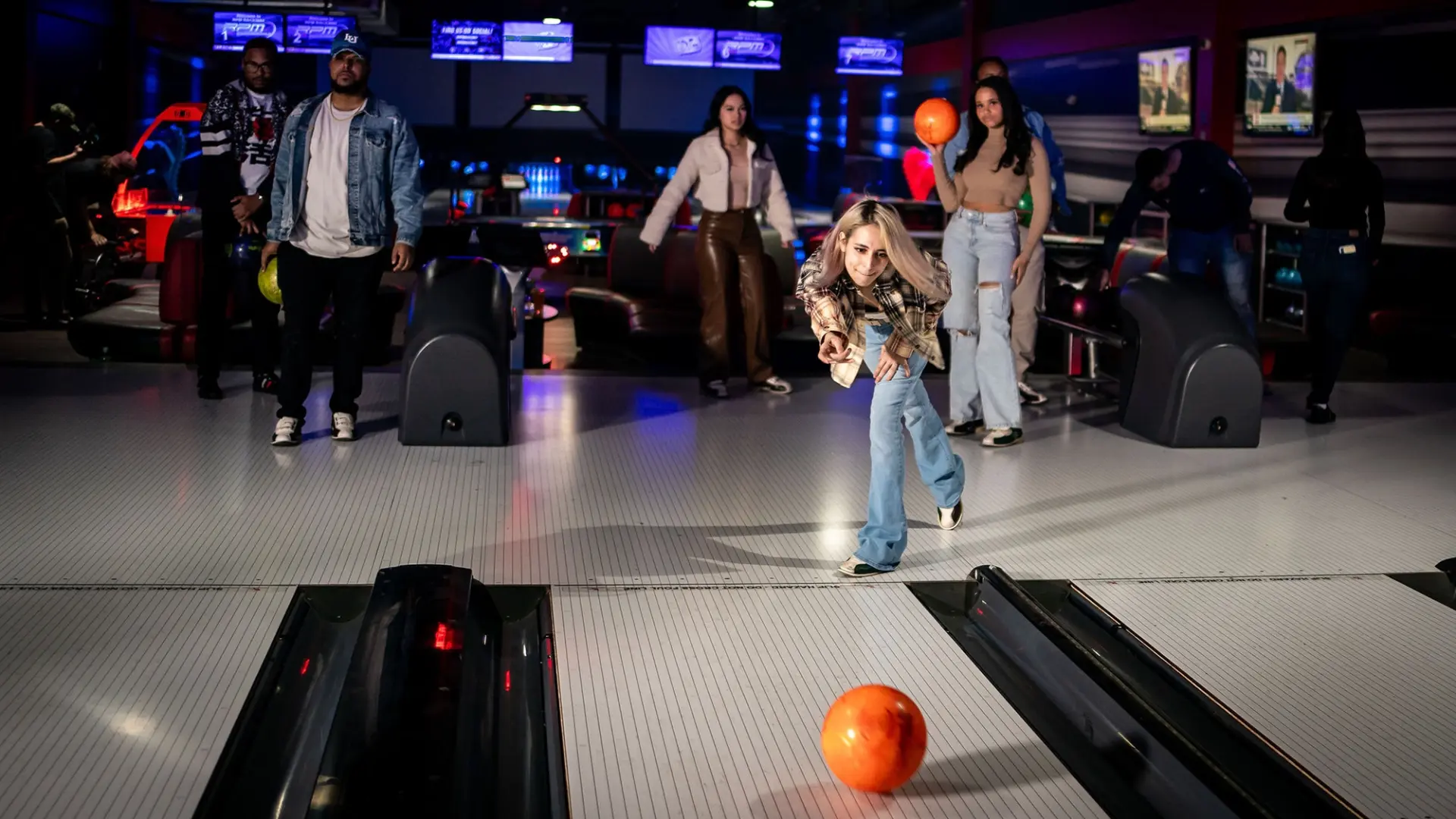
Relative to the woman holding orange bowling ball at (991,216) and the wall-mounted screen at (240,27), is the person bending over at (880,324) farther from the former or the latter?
the wall-mounted screen at (240,27)

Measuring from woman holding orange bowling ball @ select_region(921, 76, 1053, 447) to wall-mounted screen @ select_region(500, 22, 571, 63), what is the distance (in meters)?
19.6

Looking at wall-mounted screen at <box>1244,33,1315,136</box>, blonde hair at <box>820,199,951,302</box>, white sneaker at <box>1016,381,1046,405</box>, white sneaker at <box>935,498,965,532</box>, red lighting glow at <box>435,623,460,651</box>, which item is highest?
wall-mounted screen at <box>1244,33,1315,136</box>

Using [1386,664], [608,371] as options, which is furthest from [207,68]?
[1386,664]

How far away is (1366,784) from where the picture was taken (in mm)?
2934

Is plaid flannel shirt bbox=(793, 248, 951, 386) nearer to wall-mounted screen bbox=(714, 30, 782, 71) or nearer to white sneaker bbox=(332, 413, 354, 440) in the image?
white sneaker bbox=(332, 413, 354, 440)

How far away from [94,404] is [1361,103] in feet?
28.0

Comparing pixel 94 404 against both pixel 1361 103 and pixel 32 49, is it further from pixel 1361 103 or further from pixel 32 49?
pixel 32 49

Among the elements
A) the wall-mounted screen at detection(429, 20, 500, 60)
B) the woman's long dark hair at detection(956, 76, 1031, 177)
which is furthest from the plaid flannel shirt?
the wall-mounted screen at detection(429, 20, 500, 60)

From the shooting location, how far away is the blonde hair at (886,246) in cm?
411

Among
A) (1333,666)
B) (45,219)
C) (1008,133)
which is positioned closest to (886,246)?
(1333,666)

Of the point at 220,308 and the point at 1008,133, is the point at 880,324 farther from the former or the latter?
the point at 220,308

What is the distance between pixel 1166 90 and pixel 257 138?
373 inches

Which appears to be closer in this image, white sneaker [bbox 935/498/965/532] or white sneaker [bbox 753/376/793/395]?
white sneaker [bbox 935/498/965/532]

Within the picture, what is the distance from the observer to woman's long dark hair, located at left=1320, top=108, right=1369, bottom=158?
6668 mm
